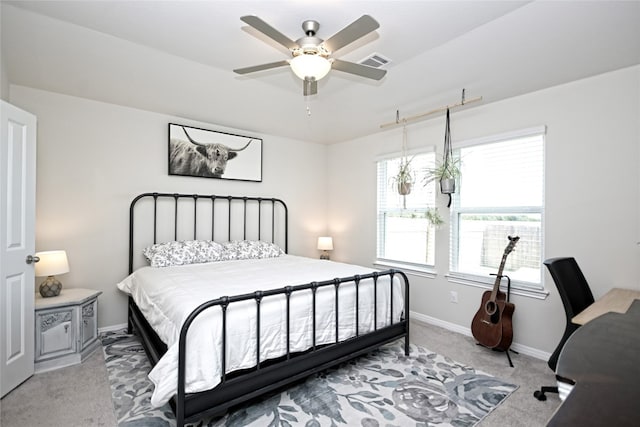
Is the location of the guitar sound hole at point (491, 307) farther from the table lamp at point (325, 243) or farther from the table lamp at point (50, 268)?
the table lamp at point (50, 268)

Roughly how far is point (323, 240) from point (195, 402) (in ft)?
11.2

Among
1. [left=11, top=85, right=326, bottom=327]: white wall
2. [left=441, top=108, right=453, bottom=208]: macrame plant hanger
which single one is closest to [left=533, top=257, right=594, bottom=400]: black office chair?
[left=441, top=108, right=453, bottom=208]: macrame plant hanger

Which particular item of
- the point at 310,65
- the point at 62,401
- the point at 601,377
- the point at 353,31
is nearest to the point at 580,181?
the point at 353,31

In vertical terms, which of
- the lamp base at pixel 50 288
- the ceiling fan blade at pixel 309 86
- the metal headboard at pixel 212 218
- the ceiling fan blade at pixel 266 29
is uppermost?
the ceiling fan blade at pixel 266 29

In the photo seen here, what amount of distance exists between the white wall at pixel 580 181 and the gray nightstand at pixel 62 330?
12.3 ft

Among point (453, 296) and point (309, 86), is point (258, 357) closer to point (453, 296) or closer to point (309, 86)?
point (309, 86)

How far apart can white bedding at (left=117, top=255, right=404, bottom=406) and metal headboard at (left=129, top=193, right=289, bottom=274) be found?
79 centimetres

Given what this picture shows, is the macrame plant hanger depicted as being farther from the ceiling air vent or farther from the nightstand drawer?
the nightstand drawer

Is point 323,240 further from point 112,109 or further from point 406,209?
point 112,109

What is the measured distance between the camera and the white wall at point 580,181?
8.44 ft

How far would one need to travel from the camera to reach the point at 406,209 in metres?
4.29

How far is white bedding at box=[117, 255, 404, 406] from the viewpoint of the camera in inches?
70.9

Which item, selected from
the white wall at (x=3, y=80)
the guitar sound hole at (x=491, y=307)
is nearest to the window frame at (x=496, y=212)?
the guitar sound hole at (x=491, y=307)

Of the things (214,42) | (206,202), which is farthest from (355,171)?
(214,42)
